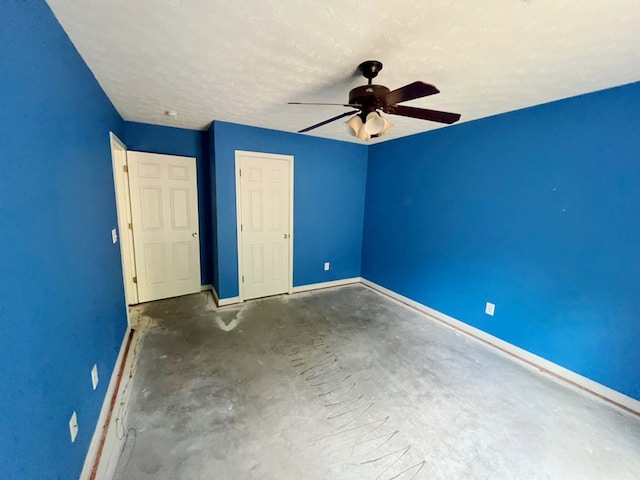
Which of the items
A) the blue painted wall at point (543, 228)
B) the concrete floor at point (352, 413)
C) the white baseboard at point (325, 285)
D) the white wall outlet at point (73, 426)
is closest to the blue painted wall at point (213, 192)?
the concrete floor at point (352, 413)

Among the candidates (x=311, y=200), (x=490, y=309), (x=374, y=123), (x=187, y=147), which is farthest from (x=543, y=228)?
(x=187, y=147)

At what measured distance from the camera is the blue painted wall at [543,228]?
1.99m

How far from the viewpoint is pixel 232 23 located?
4.52ft

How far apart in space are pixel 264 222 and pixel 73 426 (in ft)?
8.93

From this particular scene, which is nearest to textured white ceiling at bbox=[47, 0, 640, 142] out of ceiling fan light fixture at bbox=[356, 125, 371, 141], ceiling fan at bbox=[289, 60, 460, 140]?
ceiling fan at bbox=[289, 60, 460, 140]

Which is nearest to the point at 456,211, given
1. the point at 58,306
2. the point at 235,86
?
the point at 235,86

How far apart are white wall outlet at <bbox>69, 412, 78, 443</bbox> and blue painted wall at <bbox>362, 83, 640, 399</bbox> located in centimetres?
339

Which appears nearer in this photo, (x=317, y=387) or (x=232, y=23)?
(x=232, y=23)

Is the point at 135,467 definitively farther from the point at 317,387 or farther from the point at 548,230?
the point at 548,230

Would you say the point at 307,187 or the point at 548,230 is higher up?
the point at 307,187

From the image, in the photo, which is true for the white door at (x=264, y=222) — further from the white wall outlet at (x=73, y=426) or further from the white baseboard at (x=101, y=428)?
the white wall outlet at (x=73, y=426)

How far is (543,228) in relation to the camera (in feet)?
7.86

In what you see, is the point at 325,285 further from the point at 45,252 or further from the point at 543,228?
the point at 45,252

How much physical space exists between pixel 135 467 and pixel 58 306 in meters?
0.98
